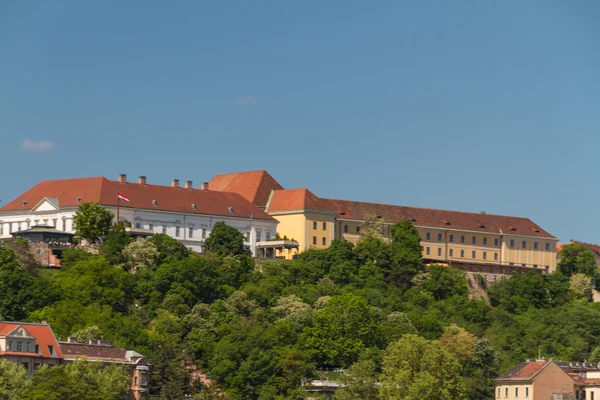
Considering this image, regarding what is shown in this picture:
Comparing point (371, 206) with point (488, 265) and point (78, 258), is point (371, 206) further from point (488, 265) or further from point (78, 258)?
point (78, 258)

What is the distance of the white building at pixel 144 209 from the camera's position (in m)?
136

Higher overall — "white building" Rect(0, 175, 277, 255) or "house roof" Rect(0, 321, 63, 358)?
"white building" Rect(0, 175, 277, 255)

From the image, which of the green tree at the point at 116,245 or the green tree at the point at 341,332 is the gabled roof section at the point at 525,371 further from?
the green tree at the point at 116,245

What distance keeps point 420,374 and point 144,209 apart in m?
37.6

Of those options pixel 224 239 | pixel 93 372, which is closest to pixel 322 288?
pixel 224 239

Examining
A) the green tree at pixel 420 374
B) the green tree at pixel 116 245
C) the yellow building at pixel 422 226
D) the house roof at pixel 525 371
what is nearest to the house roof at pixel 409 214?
the yellow building at pixel 422 226

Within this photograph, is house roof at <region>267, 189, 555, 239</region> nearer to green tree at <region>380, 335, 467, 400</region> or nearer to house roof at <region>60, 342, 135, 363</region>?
green tree at <region>380, 335, 467, 400</region>

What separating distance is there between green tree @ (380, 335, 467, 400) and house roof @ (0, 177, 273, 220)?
33.6m

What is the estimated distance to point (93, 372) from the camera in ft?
332

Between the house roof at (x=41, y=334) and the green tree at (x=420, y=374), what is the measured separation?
1926cm

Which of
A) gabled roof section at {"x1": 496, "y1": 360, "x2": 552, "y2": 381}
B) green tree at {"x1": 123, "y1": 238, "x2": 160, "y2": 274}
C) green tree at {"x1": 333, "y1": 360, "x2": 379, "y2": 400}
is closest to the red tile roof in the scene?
green tree at {"x1": 333, "y1": 360, "x2": 379, "y2": 400}

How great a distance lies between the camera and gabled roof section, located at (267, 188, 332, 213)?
144 m

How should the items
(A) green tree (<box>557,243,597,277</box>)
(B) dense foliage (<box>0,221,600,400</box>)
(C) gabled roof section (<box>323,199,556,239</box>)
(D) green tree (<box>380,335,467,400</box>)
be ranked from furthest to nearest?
(A) green tree (<box>557,243,597,277</box>), (C) gabled roof section (<box>323,199,556,239</box>), (B) dense foliage (<box>0,221,600,400</box>), (D) green tree (<box>380,335,467,400</box>)

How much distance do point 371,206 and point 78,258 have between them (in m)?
32.1
